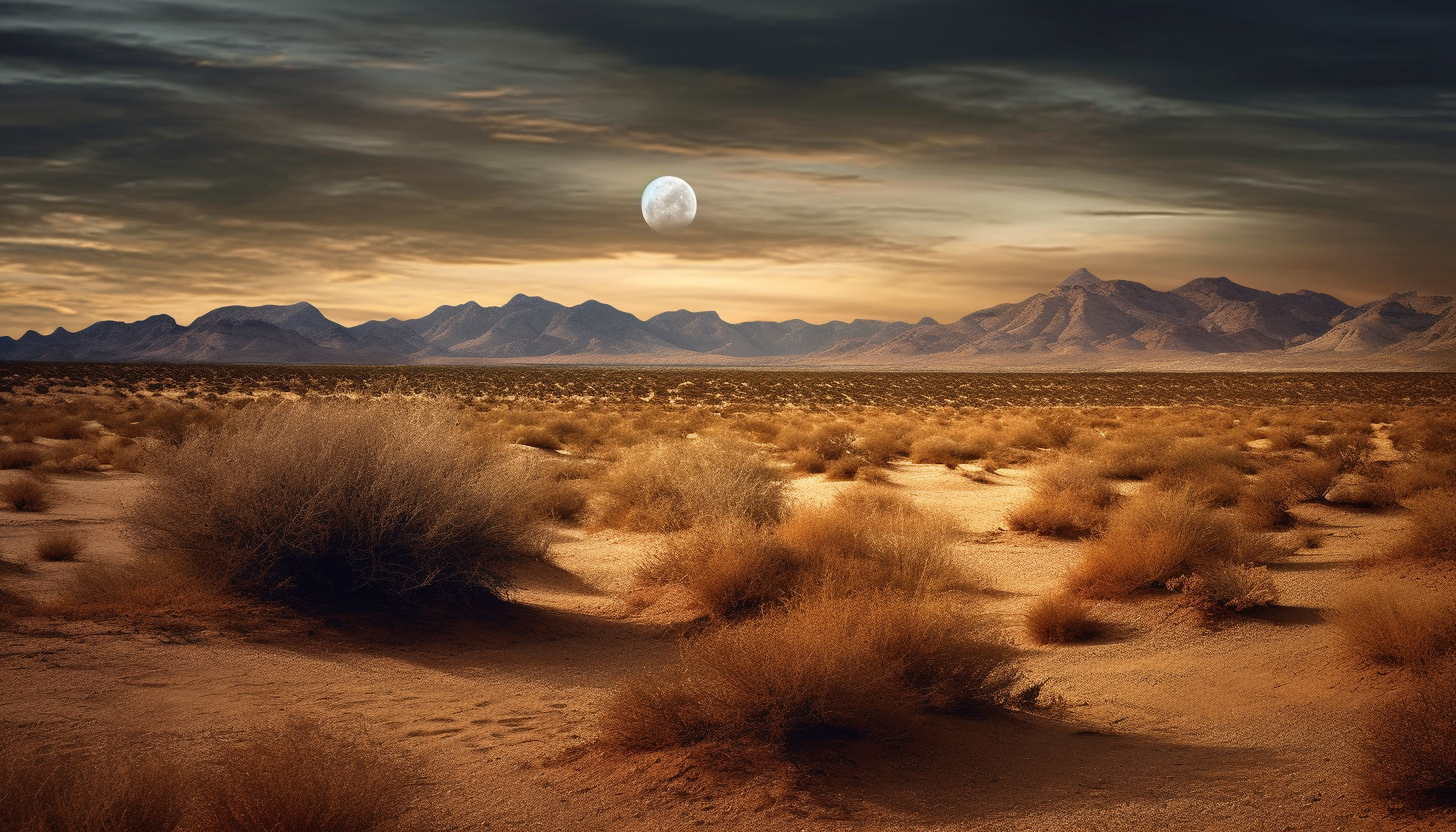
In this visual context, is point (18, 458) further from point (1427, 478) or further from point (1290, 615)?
point (1427, 478)

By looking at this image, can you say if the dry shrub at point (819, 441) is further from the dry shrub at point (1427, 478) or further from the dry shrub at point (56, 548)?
the dry shrub at point (56, 548)

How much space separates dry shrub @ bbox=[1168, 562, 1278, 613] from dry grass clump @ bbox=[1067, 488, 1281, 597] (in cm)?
48

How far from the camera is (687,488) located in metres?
14.7

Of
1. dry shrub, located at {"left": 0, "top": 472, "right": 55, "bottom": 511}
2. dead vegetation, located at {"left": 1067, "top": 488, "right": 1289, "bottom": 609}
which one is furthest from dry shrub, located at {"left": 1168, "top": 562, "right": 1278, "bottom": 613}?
dry shrub, located at {"left": 0, "top": 472, "right": 55, "bottom": 511}

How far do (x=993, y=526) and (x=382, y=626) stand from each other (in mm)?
10274

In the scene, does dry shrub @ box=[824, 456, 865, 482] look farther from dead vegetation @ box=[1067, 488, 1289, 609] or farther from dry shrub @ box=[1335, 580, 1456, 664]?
dry shrub @ box=[1335, 580, 1456, 664]

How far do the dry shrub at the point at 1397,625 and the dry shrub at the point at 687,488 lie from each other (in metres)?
7.22

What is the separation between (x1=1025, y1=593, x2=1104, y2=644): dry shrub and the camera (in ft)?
30.8

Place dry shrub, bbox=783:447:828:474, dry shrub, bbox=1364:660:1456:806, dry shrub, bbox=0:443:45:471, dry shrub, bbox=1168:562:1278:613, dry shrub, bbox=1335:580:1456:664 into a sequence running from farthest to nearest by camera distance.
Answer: dry shrub, bbox=783:447:828:474, dry shrub, bbox=0:443:45:471, dry shrub, bbox=1168:562:1278:613, dry shrub, bbox=1335:580:1456:664, dry shrub, bbox=1364:660:1456:806

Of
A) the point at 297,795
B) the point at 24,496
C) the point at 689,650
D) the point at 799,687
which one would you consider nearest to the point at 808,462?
the point at 24,496

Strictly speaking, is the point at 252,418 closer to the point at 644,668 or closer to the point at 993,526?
the point at 644,668

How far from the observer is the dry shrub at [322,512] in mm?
8836

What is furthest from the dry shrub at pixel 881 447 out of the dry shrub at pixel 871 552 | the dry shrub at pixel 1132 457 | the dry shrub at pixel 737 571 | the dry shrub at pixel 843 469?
the dry shrub at pixel 737 571

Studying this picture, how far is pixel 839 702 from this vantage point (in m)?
5.91
